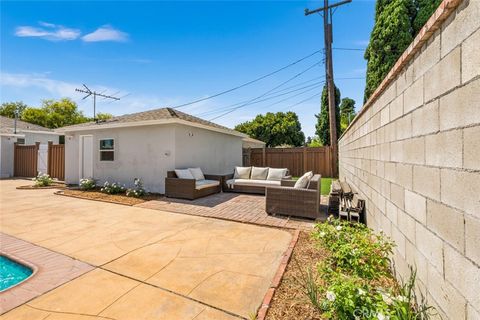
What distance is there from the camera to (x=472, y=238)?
4.02ft

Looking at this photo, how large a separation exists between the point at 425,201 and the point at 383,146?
1.47 metres

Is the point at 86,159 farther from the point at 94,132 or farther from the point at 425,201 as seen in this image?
the point at 425,201

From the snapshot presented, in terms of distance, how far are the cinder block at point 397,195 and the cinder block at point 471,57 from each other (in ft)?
4.66

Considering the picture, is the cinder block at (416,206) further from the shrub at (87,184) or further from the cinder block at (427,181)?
the shrub at (87,184)

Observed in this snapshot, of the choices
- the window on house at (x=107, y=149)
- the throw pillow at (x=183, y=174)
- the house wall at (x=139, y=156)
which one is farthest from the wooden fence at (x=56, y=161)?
the throw pillow at (x=183, y=174)

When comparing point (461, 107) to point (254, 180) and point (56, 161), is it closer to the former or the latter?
point (254, 180)

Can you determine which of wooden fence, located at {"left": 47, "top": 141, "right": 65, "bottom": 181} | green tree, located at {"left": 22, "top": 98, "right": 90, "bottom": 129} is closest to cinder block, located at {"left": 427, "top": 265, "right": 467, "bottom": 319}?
wooden fence, located at {"left": 47, "top": 141, "right": 65, "bottom": 181}

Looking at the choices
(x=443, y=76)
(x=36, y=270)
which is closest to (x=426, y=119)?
(x=443, y=76)

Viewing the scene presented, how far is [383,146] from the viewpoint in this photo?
3104 millimetres

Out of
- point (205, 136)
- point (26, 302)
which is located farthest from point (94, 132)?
point (26, 302)

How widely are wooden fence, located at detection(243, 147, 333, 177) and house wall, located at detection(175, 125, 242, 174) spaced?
4.78ft

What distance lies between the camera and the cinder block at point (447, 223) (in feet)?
4.39

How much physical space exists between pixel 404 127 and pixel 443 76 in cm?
85

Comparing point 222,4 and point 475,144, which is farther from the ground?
point 222,4
